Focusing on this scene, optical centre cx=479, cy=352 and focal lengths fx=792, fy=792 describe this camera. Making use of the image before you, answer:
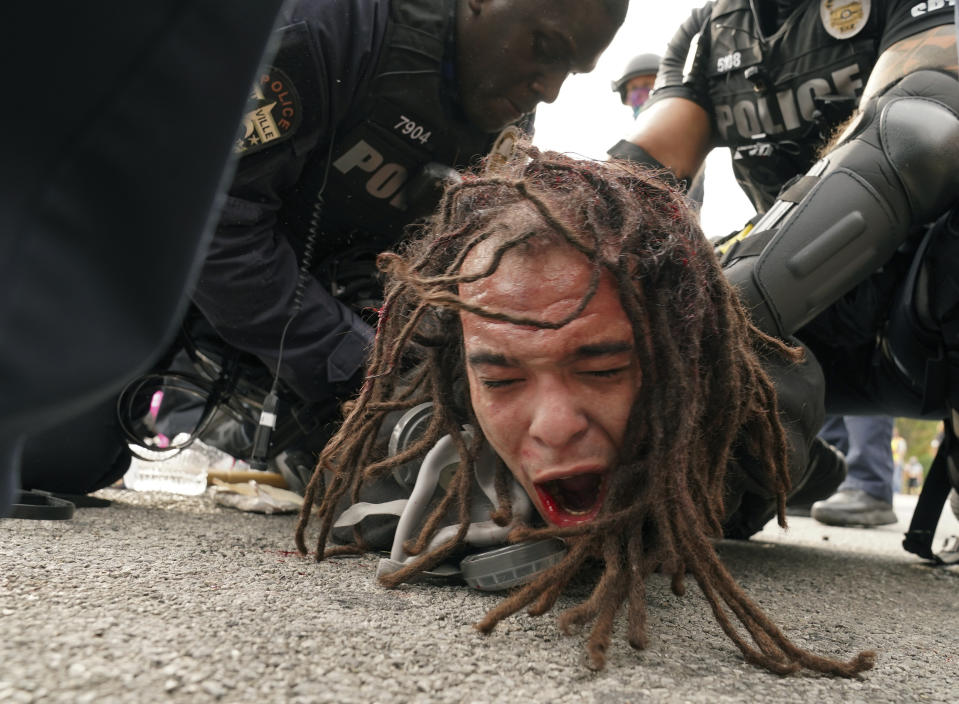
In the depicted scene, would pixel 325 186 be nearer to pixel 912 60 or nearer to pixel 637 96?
pixel 912 60

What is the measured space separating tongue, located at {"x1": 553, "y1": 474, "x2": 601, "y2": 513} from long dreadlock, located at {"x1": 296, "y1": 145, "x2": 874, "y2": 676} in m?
0.08

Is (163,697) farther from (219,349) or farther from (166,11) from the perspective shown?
(219,349)

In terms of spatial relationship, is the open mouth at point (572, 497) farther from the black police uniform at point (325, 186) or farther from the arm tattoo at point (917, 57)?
the arm tattoo at point (917, 57)

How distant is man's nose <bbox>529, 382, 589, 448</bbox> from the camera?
3.46ft

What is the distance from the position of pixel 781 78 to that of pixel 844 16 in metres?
0.19

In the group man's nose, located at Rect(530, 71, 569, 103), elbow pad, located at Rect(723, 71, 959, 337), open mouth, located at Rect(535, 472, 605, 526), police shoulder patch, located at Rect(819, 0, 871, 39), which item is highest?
police shoulder patch, located at Rect(819, 0, 871, 39)

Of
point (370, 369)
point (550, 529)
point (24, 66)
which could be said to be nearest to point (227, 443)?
point (370, 369)

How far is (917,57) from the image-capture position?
5.40 feet

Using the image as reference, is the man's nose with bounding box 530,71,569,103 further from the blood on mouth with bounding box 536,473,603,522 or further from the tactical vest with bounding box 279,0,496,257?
the blood on mouth with bounding box 536,473,603,522

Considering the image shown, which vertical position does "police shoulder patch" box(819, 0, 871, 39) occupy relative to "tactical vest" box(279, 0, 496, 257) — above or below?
above

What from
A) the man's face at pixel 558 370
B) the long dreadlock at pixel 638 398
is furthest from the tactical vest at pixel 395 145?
the man's face at pixel 558 370

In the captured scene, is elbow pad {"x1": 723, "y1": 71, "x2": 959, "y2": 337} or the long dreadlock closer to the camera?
the long dreadlock

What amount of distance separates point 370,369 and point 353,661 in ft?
2.08

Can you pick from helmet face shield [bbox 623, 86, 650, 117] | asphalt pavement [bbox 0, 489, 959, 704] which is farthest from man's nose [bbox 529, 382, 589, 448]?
helmet face shield [bbox 623, 86, 650, 117]
